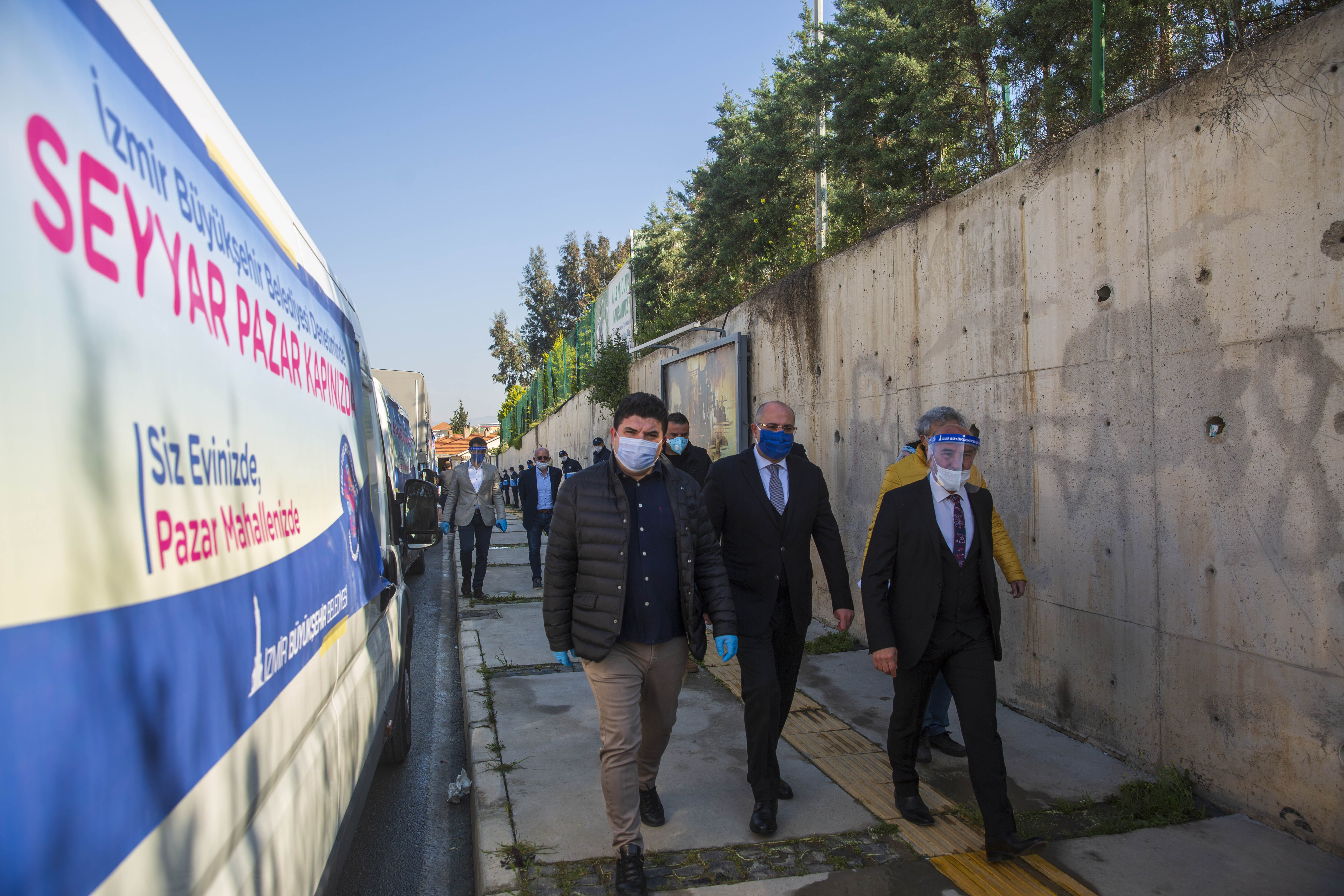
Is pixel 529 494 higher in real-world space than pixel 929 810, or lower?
higher

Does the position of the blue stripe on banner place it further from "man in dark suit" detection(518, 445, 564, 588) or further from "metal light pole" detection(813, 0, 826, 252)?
"man in dark suit" detection(518, 445, 564, 588)

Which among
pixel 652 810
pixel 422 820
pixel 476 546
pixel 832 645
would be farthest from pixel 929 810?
pixel 476 546

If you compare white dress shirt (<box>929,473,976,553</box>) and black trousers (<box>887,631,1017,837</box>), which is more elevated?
white dress shirt (<box>929,473,976,553</box>)

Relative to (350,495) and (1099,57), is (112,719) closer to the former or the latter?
(350,495)

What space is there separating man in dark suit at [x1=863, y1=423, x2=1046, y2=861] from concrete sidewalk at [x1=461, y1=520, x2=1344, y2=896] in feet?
0.75

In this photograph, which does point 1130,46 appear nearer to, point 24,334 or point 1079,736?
point 1079,736

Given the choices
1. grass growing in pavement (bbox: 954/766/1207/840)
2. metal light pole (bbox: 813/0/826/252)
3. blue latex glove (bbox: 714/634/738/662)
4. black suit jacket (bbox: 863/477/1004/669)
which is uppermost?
metal light pole (bbox: 813/0/826/252)

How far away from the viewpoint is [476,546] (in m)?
10.5

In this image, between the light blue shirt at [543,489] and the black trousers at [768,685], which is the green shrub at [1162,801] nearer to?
the black trousers at [768,685]

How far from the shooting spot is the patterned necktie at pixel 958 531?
12.0ft

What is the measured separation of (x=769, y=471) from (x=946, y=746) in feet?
6.18

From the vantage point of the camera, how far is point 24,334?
1.03 m

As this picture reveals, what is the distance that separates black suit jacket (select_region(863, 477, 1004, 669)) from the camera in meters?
3.65

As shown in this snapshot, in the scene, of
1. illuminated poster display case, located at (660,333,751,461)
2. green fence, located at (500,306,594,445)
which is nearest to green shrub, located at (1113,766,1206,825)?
illuminated poster display case, located at (660,333,751,461)
